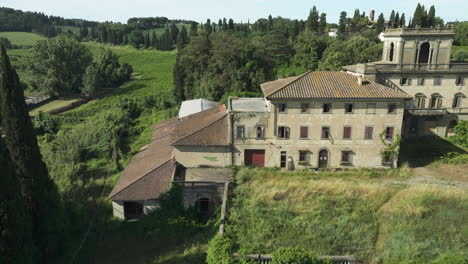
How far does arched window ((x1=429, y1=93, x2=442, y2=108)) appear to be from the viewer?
41.2m

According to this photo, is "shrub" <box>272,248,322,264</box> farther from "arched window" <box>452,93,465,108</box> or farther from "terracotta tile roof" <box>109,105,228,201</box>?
"arched window" <box>452,93,465,108</box>

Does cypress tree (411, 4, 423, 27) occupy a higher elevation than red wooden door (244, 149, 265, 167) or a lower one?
higher

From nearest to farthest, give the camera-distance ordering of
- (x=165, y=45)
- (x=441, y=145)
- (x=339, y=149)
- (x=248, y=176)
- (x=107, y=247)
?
(x=107, y=247)
(x=248, y=176)
(x=339, y=149)
(x=441, y=145)
(x=165, y=45)

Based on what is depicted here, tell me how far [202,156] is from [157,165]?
4.21m

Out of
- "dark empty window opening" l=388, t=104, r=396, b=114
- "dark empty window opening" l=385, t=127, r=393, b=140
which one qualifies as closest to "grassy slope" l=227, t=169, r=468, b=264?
"dark empty window opening" l=385, t=127, r=393, b=140

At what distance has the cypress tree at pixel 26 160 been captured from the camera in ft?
65.7

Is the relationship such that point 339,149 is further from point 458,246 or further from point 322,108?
point 458,246

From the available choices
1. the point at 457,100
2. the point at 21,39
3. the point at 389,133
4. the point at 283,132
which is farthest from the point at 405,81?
the point at 21,39

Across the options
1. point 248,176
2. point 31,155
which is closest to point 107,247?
point 31,155

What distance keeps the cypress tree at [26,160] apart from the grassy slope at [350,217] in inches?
441

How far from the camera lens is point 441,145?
1599 inches

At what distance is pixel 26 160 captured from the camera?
20406 millimetres

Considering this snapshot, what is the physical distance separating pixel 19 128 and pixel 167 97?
2182 inches

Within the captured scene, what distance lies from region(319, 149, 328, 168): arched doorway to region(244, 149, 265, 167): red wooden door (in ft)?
17.9
